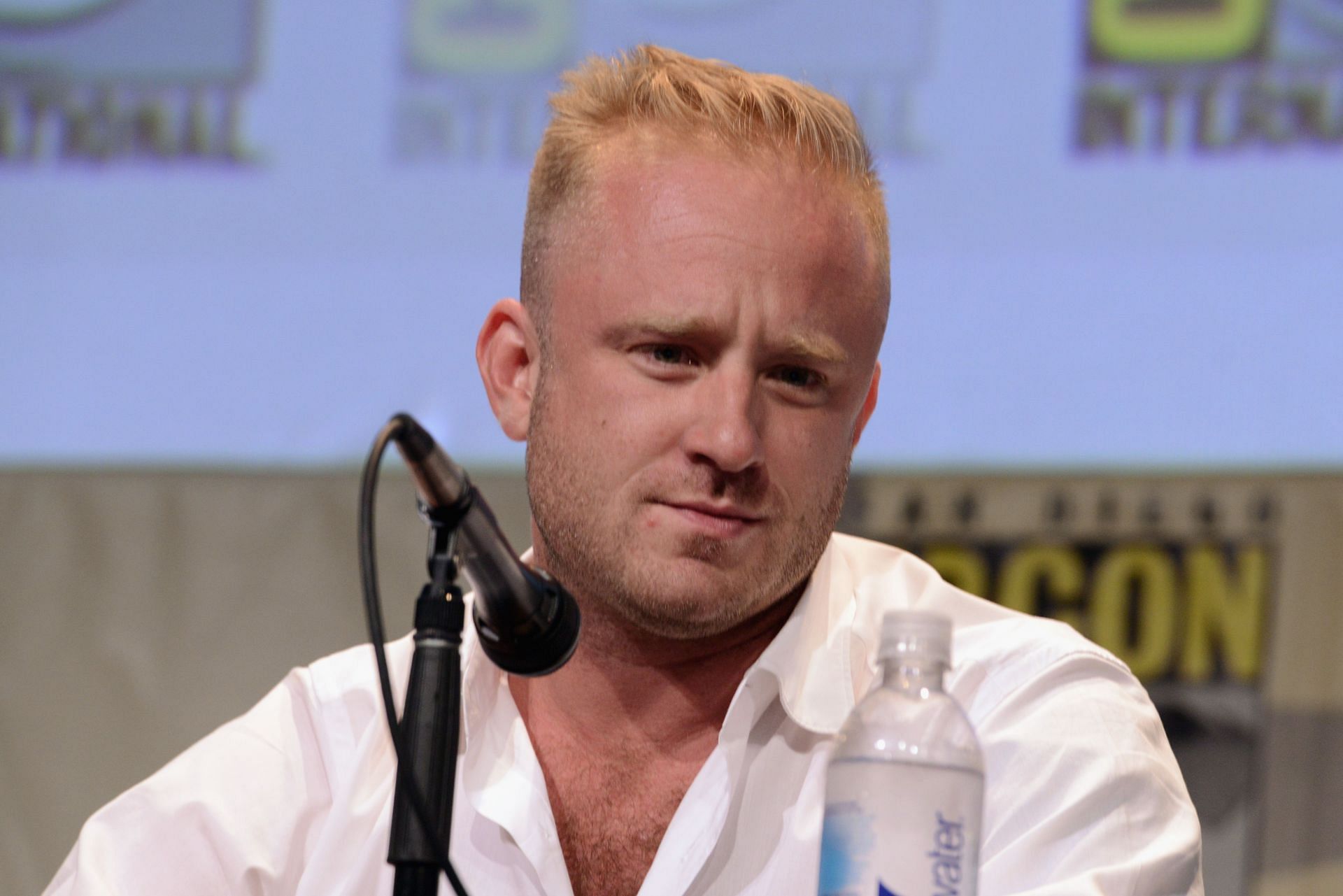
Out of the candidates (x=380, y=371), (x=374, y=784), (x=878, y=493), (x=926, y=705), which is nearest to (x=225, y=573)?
(x=380, y=371)

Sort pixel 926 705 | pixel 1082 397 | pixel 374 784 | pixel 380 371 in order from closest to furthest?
pixel 926 705, pixel 374 784, pixel 1082 397, pixel 380 371

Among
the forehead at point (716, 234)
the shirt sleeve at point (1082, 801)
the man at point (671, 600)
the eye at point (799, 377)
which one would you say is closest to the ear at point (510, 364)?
the man at point (671, 600)

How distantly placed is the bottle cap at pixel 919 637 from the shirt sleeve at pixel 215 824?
1.09 meters

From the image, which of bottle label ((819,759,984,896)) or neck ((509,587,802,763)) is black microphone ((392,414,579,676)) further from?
neck ((509,587,802,763))

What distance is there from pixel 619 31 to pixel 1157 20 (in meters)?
1.13

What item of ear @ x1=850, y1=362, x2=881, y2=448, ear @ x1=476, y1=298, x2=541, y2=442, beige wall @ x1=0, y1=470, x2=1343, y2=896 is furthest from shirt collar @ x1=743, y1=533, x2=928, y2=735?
beige wall @ x1=0, y1=470, x2=1343, y2=896

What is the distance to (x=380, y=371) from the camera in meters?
3.30

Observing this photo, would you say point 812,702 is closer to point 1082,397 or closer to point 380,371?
point 1082,397

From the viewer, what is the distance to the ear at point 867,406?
1.92m

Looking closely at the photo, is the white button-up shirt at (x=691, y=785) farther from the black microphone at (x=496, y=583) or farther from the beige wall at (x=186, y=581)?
the beige wall at (x=186, y=581)

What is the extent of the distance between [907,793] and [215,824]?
1.13 meters

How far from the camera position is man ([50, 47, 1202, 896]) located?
5.58 feet

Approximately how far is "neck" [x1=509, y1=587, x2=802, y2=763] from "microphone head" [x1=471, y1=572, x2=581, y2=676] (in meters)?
0.77

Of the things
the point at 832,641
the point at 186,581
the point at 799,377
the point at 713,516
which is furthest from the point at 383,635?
the point at 186,581
